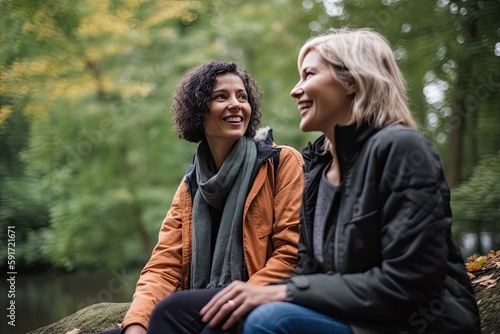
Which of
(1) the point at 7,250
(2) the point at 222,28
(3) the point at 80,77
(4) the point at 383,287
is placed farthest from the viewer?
(2) the point at 222,28

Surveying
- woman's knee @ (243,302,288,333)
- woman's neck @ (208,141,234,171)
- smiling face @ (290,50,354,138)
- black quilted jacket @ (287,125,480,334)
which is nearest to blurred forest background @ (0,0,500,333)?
woman's neck @ (208,141,234,171)

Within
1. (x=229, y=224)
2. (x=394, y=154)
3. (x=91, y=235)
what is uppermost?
(x=394, y=154)

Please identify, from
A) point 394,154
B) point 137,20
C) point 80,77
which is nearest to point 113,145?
point 80,77

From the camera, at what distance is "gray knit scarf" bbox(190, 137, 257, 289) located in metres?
2.34

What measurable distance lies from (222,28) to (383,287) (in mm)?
8638

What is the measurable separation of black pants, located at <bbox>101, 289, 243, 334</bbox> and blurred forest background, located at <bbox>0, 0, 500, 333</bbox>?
2.55 m

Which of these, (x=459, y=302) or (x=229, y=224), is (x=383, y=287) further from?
(x=229, y=224)

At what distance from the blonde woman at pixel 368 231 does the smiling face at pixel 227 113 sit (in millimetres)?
698

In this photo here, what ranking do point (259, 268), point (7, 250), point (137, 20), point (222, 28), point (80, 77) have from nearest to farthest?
point (259, 268), point (7, 250), point (80, 77), point (137, 20), point (222, 28)

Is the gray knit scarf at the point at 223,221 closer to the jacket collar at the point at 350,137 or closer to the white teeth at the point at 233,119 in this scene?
the white teeth at the point at 233,119

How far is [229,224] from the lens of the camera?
2.38 m

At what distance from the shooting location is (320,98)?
189 cm

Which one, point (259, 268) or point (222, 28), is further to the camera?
point (222, 28)

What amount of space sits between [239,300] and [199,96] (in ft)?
3.72
